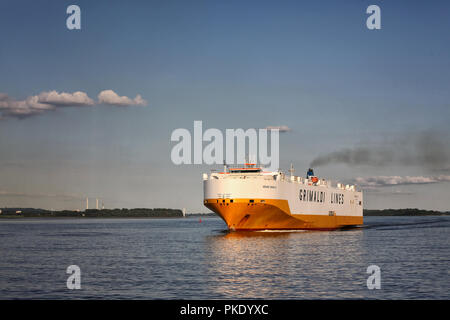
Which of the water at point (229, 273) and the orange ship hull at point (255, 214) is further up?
the orange ship hull at point (255, 214)

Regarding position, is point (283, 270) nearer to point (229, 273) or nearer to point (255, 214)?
point (229, 273)

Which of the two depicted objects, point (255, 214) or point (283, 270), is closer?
point (283, 270)

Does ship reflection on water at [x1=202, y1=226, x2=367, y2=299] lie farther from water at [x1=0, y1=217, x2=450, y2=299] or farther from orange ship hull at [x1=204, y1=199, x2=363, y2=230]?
orange ship hull at [x1=204, y1=199, x2=363, y2=230]

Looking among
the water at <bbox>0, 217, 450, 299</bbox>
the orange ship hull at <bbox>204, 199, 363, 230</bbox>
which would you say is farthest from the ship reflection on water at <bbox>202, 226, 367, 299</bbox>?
the orange ship hull at <bbox>204, 199, 363, 230</bbox>

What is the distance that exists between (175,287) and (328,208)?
76453 millimetres

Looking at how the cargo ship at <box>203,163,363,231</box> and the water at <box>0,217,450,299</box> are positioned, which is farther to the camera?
the cargo ship at <box>203,163,363,231</box>

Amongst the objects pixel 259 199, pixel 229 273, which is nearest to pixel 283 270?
pixel 229 273

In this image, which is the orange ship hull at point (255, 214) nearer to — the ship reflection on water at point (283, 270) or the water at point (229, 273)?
the ship reflection on water at point (283, 270)

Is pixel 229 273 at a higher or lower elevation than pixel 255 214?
lower

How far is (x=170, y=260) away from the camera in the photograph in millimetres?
42469

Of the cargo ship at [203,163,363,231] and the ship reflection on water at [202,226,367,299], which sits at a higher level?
the cargo ship at [203,163,363,231]

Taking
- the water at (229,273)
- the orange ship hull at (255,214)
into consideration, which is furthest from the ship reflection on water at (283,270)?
the orange ship hull at (255,214)
